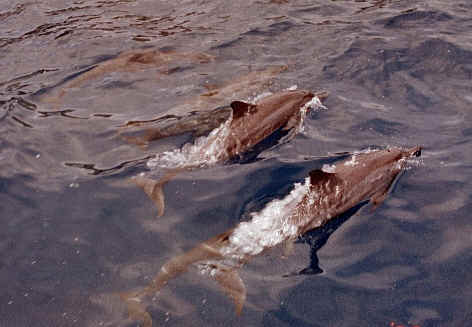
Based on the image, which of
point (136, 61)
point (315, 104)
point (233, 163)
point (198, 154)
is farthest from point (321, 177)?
point (136, 61)

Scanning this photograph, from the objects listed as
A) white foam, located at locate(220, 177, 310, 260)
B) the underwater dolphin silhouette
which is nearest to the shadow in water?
white foam, located at locate(220, 177, 310, 260)

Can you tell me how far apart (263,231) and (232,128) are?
2524 mm

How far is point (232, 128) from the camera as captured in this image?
8352 millimetres

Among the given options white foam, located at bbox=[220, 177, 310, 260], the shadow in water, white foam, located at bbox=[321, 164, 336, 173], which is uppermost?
white foam, located at bbox=[321, 164, 336, 173]

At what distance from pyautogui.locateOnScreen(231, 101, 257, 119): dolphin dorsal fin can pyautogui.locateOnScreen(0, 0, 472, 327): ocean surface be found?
0.82m

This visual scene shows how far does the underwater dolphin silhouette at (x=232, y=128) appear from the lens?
7946 mm

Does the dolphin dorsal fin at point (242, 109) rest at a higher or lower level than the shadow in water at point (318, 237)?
higher

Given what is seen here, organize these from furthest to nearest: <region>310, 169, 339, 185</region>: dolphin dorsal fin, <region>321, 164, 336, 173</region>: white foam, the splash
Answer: the splash → <region>321, 164, 336, 173</region>: white foam → <region>310, 169, 339, 185</region>: dolphin dorsal fin

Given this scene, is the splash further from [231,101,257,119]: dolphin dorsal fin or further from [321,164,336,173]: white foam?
[321,164,336,173]: white foam

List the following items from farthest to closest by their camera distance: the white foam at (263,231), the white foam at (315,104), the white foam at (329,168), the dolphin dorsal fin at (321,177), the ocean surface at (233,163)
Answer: the white foam at (315,104)
the white foam at (329,168)
the dolphin dorsal fin at (321,177)
the white foam at (263,231)
the ocean surface at (233,163)

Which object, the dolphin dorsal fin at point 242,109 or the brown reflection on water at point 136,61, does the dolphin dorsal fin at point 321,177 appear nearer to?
the dolphin dorsal fin at point 242,109

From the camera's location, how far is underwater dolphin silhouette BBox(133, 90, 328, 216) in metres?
7.95

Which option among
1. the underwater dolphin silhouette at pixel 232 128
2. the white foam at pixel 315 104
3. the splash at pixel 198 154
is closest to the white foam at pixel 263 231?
the underwater dolphin silhouette at pixel 232 128

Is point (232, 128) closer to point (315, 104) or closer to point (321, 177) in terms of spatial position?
point (315, 104)
